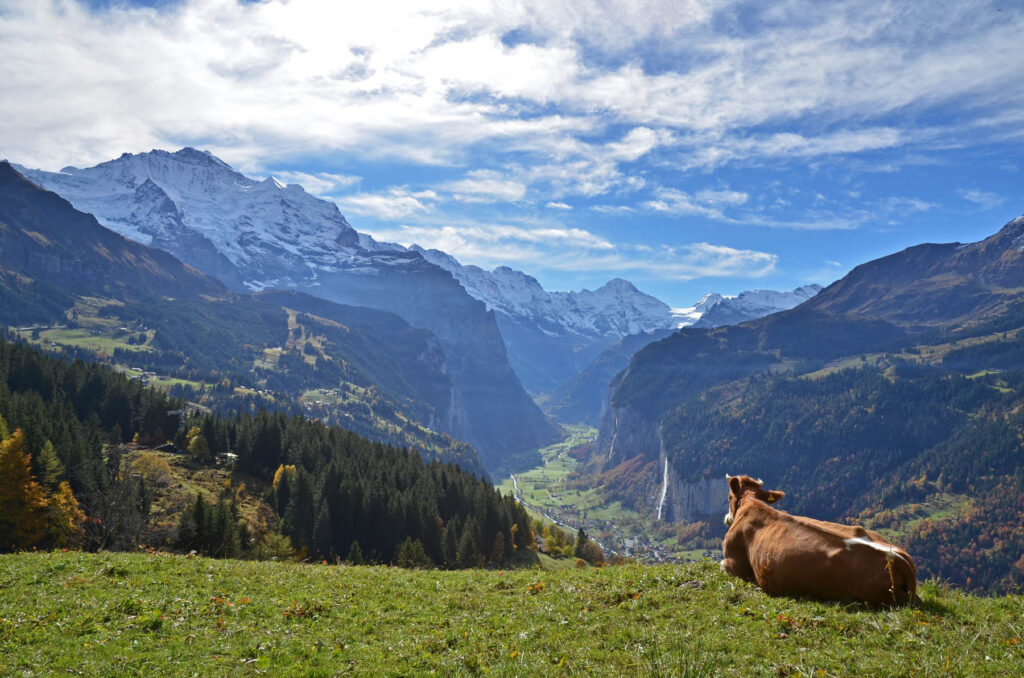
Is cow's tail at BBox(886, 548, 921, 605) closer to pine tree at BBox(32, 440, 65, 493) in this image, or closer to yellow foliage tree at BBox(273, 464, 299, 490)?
pine tree at BBox(32, 440, 65, 493)

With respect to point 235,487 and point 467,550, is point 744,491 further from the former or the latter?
point 235,487

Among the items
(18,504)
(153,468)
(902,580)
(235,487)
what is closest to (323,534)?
(235,487)

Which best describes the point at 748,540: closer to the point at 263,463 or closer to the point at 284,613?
the point at 284,613

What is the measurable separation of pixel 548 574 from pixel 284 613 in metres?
11.4

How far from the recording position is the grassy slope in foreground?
41.1ft

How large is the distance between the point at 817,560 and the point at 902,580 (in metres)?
2.00

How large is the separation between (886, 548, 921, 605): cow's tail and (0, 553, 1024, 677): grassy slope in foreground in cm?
45

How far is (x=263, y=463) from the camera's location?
105812mm

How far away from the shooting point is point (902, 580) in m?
14.8

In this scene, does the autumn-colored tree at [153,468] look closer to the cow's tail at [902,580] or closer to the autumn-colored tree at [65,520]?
the autumn-colored tree at [65,520]

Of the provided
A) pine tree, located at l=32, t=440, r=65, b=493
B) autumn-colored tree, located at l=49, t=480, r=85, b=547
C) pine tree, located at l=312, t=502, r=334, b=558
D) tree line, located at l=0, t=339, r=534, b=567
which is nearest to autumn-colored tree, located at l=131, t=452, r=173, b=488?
tree line, located at l=0, t=339, r=534, b=567

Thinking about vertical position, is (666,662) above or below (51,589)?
above

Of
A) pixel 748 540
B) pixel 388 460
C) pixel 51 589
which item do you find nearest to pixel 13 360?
pixel 388 460

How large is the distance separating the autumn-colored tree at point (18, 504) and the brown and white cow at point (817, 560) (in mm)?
62845
